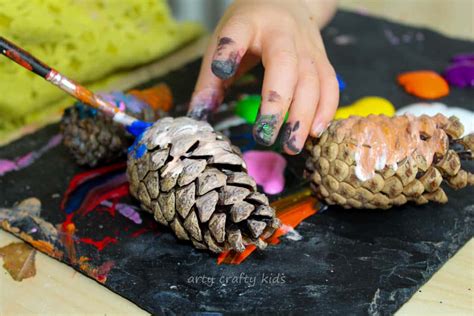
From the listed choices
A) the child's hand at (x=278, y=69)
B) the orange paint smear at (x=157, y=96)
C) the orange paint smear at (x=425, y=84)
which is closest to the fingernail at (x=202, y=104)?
the child's hand at (x=278, y=69)

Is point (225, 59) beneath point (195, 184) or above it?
above

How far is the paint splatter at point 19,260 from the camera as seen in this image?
727 mm

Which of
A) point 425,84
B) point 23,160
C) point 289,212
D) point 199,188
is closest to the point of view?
point 199,188

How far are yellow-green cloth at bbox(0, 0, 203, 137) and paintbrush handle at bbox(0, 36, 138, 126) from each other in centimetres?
20

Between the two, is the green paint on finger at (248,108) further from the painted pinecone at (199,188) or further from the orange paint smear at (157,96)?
the painted pinecone at (199,188)

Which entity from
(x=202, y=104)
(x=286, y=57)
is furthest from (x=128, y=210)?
(x=286, y=57)

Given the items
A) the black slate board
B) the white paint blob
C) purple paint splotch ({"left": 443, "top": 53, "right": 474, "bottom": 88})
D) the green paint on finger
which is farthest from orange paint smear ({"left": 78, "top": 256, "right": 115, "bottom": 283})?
purple paint splotch ({"left": 443, "top": 53, "right": 474, "bottom": 88})

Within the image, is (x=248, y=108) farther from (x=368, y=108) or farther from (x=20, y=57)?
(x=20, y=57)

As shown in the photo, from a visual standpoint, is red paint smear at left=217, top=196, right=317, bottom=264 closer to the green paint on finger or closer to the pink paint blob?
the pink paint blob

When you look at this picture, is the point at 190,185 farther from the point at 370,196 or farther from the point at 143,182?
the point at 370,196

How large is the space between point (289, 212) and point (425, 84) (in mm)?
377

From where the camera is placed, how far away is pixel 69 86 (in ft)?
2.59

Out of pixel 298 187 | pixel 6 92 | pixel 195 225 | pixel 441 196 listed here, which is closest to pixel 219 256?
pixel 195 225

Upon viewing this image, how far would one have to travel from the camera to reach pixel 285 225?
0.76m
